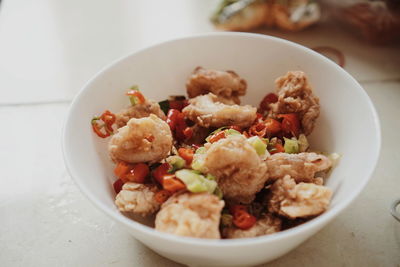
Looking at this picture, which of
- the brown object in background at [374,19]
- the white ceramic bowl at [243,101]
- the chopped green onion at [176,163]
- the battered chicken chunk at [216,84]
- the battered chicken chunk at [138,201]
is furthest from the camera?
the brown object in background at [374,19]

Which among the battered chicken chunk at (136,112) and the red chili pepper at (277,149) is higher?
the battered chicken chunk at (136,112)

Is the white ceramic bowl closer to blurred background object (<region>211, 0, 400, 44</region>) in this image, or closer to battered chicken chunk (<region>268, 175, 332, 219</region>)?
battered chicken chunk (<region>268, 175, 332, 219</region>)

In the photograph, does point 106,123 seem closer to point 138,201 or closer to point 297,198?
point 138,201

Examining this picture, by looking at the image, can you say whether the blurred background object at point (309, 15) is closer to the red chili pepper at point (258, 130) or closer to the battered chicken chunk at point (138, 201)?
the red chili pepper at point (258, 130)

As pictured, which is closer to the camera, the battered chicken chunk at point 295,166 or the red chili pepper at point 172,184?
the red chili pepper at point 172,184

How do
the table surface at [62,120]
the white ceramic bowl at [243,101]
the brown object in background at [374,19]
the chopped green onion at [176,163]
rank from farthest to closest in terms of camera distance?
the brown object in background at [374,19]
the table surface at [62,120]
the chopped green onion at [176,163]
the white ceramic bowl at [243,101]

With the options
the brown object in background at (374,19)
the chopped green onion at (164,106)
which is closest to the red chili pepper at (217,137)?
the chopped green onion at (164,106)

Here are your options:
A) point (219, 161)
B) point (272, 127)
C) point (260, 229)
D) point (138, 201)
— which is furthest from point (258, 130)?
point (138, 201)
